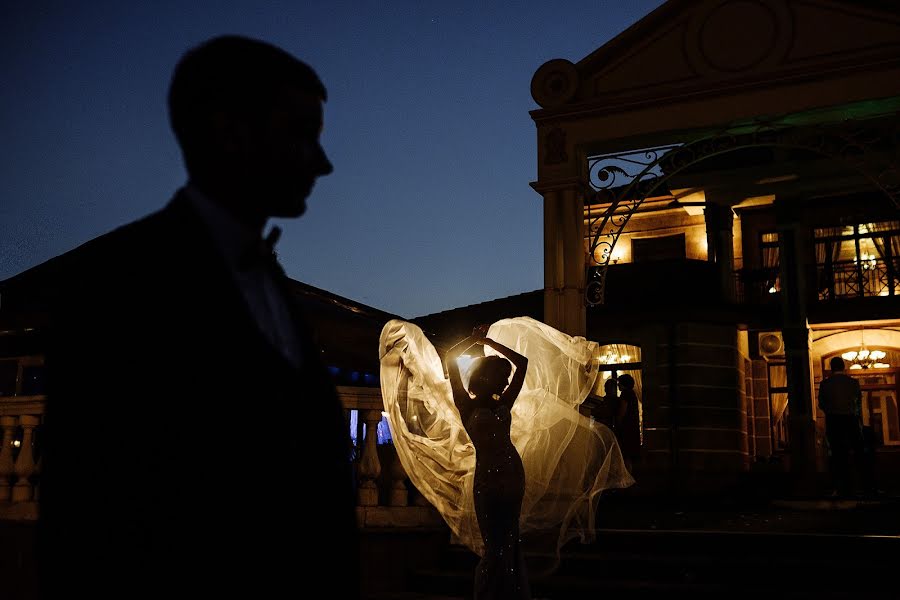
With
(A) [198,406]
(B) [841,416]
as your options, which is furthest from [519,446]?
(B) [841,416]

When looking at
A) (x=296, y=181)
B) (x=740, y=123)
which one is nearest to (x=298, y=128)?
(x=296, y=181)

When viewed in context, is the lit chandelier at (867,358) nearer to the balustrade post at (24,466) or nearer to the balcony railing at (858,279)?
the balcony railing at (858,279)

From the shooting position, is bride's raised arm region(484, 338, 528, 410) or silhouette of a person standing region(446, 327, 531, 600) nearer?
silhouette of a person standing region(446, 327, 531, 600)

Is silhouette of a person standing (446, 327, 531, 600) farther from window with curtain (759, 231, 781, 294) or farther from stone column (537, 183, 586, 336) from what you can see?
window with curtain (759, 231, 781, 294)

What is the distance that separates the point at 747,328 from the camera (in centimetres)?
2509

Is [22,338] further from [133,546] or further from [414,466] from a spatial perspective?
[133,546]

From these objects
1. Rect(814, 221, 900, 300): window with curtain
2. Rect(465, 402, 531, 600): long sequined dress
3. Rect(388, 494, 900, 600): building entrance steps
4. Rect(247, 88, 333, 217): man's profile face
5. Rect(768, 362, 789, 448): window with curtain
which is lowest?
Rect(388, 494, 900, 600): building entrance steps

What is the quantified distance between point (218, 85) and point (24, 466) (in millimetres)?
7644

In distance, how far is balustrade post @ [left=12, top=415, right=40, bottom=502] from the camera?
26.2 feet

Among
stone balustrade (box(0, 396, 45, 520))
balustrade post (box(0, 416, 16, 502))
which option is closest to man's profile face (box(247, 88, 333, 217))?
stone balustrade (box(0, 396, 45, 520))

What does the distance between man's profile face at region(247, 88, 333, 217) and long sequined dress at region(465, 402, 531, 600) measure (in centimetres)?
534

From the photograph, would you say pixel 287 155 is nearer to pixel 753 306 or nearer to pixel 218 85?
pixel 218 85

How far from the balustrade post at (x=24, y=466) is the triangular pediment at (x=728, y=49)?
677 cm

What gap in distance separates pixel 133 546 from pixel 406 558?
750cm
